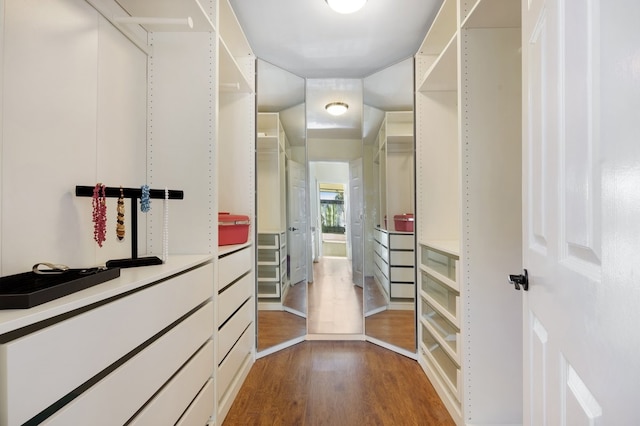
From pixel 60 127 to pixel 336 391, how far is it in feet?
6.72

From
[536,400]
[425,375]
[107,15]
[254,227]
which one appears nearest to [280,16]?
[107,15]

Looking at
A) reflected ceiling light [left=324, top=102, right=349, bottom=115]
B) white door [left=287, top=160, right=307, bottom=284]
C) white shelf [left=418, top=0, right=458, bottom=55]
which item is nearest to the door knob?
white shelf [left=418, top=0, right=458, bottom=55]

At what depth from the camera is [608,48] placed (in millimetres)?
545

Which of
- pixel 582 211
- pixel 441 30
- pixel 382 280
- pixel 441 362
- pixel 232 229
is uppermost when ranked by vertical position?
pixel 441 30

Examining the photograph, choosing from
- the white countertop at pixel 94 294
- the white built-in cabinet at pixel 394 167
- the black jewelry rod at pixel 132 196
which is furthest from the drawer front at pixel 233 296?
the white built-in cabinet at pixel 394 167

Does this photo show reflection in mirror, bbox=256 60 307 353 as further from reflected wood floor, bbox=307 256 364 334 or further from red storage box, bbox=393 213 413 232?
red storage box, bbox=393 213 413 232

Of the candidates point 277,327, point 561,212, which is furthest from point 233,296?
point 561,212

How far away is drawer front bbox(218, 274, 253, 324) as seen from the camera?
5.90 ft

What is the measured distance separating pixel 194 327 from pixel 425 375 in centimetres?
173

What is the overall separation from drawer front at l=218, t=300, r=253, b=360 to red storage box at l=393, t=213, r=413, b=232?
139cm

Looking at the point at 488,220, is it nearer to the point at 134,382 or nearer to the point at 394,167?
the point at 394,167

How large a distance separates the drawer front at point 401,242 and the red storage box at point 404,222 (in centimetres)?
5

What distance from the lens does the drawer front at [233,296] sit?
1.80m

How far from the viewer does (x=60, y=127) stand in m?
1.14
